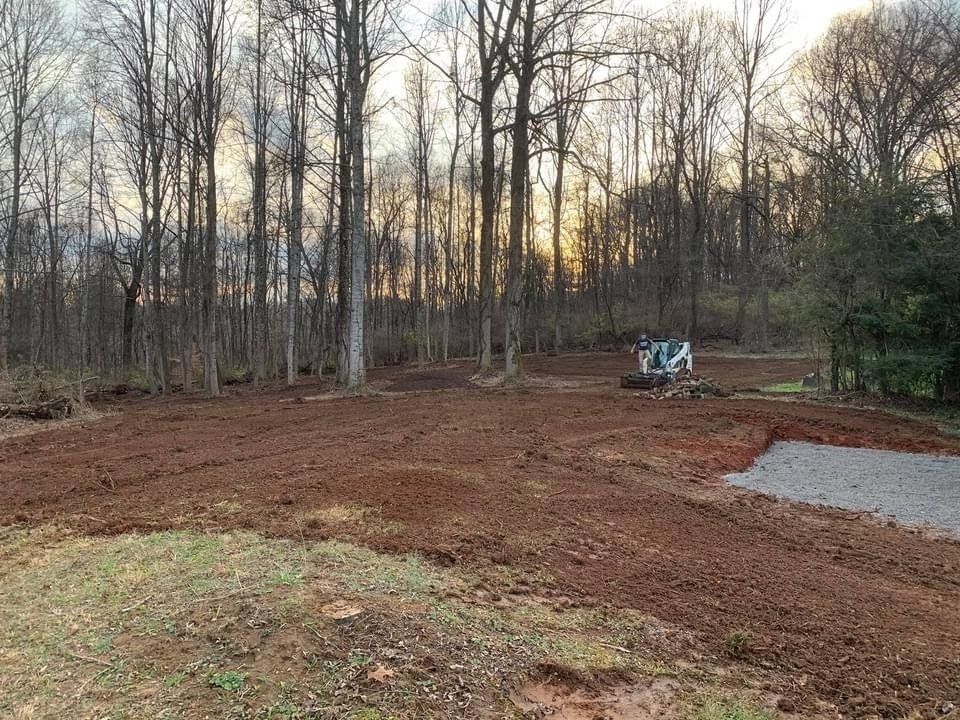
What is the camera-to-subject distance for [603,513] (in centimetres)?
517

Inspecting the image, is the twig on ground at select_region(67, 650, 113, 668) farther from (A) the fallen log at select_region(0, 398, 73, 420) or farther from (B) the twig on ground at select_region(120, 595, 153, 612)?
(A) the fallen log at select_region(0, 398, 73, 420)

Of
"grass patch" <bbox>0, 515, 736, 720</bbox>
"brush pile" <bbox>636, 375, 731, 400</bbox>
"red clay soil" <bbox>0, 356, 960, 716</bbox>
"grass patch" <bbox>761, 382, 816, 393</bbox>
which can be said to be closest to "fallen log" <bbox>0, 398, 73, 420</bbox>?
"red clay soil" <bbox>0, 356, 960, 716</bbox>

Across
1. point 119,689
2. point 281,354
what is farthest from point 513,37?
point 281,354

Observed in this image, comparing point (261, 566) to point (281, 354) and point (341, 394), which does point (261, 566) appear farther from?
point (281, 354)

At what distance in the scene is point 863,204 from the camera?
1251 cm

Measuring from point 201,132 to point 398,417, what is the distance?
46.9 feet

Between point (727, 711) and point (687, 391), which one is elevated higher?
point (687, 391)

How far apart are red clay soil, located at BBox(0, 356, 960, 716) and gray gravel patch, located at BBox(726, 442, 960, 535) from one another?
462mm

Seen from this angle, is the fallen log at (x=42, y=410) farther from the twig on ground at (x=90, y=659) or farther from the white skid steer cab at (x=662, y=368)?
the white skid steer cab at (x=662, y=368)

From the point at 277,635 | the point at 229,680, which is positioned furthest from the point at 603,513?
the point at 229,680

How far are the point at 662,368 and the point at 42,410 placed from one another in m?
15.0

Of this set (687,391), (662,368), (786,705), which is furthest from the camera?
(662,368)

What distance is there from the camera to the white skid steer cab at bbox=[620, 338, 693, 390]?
15875mm

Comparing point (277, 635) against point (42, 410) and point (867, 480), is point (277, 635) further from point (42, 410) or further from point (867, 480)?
point (42, 410)
